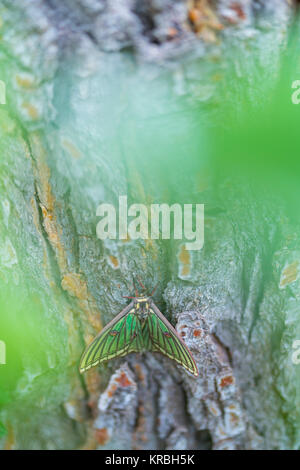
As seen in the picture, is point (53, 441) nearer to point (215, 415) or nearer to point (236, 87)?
point (215, 415)

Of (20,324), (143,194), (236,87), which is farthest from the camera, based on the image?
(20,324)

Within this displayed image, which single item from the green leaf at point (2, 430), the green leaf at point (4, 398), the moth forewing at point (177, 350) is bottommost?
the green leaf at point (2, 430)

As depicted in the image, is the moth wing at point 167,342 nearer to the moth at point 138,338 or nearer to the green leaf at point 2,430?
the moth at point 138,338

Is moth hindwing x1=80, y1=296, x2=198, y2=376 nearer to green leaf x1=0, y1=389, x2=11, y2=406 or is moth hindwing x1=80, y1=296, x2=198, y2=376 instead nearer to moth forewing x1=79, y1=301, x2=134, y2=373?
moth forewing x1=79, y1=301, x2=134, y2=373

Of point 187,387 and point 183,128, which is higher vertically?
point 183,128

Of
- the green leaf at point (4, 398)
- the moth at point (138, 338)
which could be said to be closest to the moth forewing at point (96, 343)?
the moth at point (138, 338)

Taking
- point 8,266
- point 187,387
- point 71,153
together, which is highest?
point 71,153

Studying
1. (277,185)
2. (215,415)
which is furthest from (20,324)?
(277,185)
